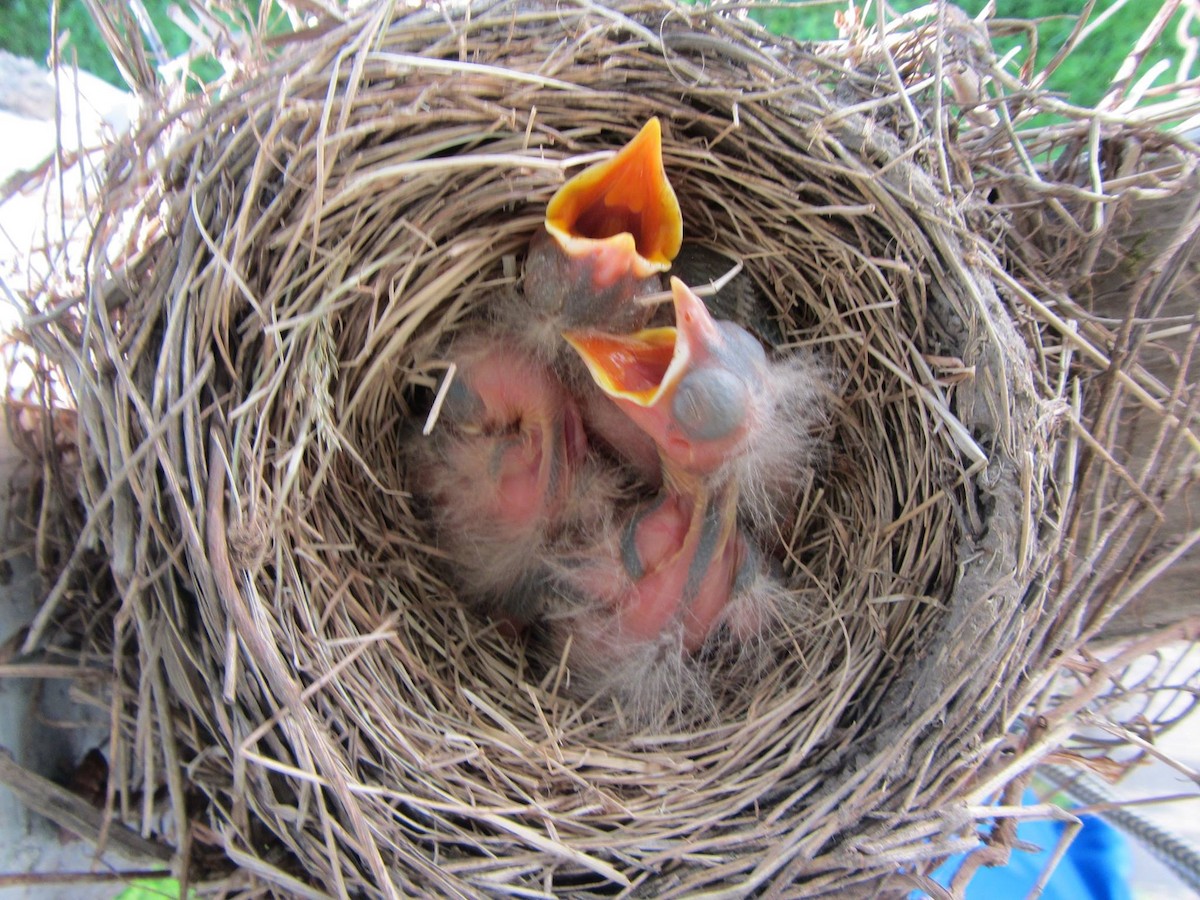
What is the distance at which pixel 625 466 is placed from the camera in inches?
44.7

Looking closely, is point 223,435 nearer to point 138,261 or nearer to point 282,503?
point 282,503

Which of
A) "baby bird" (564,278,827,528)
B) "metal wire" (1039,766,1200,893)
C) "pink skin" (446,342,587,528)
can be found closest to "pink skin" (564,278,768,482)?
"baby bird" (564,278,827,528)

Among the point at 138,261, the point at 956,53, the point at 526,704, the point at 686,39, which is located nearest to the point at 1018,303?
the point at 956,53

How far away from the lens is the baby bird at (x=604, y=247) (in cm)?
82

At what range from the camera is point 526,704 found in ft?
3.24

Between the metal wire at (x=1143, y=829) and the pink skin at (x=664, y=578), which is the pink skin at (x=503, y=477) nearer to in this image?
the pink skin at (x=664, y=578)

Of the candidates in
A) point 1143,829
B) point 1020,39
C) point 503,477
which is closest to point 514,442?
point 503,477

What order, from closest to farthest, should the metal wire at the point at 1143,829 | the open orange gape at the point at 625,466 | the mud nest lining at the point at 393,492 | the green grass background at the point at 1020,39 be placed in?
the mud nest lining at the point at 393,492
the open orange gape at the point at 625,466
the metal wire at the point at 1143,829
the green grass background at the point at 1020,39

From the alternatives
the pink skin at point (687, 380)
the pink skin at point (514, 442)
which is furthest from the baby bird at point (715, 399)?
the pink skin at point (514, 442)

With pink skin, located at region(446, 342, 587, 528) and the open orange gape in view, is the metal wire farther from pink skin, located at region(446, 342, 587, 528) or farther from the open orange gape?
pink skin, located at region(446, 342, 587, 528)

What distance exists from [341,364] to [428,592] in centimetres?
32

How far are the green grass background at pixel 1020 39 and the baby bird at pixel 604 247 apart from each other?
58 centimetres

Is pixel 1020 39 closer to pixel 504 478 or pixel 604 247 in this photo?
pixel 604 247

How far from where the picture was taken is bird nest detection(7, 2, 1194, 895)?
73cm
